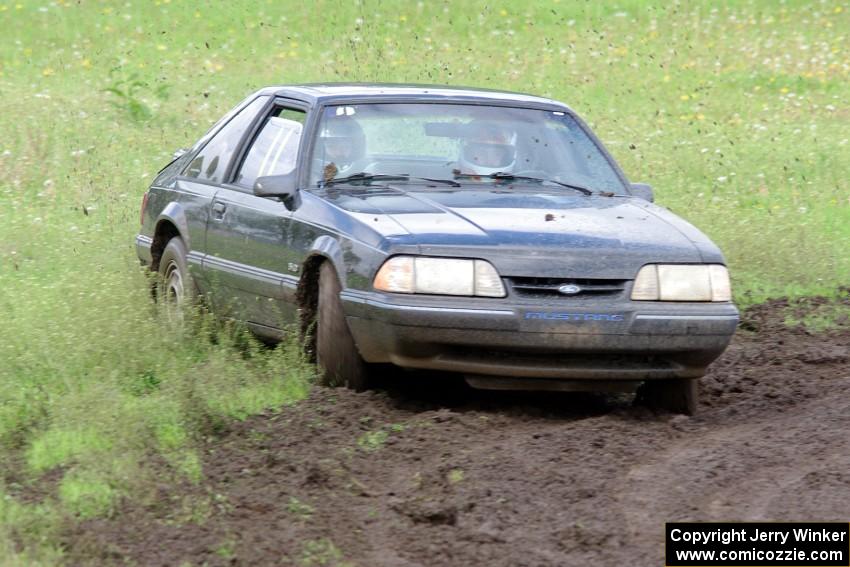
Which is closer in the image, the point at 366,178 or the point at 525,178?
the point at 366,178

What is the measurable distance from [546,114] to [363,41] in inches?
625

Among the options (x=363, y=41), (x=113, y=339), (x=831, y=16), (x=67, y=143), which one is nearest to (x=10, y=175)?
(x=67, y=143)

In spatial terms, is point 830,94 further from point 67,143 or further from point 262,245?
point 262,245

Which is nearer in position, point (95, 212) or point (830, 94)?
point (95, 212)

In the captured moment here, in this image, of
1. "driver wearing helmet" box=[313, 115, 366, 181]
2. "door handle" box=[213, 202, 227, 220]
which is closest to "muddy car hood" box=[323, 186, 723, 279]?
"driver wearing helmet" box=[313, 115, 366, 181]

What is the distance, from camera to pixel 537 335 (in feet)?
21.2

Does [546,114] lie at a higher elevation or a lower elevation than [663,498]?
higher

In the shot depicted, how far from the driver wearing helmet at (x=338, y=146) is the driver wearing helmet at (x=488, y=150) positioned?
0.52 m

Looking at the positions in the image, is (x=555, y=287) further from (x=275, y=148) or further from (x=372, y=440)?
(x=275, y=148)

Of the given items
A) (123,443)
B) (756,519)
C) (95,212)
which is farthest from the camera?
(95,212)

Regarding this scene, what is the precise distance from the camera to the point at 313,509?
202 inches

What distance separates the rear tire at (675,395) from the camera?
7178mm

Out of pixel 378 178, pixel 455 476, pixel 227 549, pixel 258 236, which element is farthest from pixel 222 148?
pixel 227 549

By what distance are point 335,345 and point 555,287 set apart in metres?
1.04
